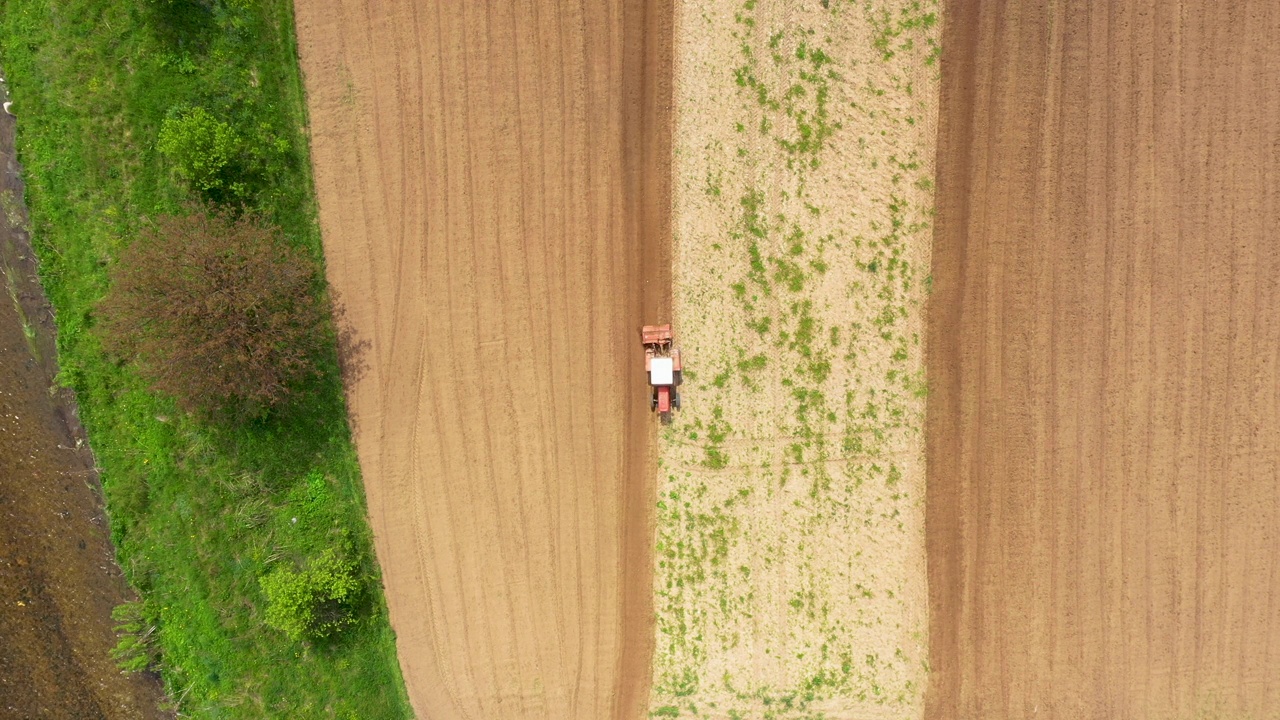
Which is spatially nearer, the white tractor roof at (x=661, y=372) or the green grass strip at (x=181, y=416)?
the white tractor roof at (x=661, y=372)

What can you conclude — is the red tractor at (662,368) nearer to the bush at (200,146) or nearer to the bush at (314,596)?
the bush at (314,596)

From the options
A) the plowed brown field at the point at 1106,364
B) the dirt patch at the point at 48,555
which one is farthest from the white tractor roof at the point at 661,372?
the dirt patch at the point at 48,555

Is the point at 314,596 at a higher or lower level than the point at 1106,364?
lower

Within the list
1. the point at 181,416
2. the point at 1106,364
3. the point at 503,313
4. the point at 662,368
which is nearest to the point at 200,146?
the point at 181,416

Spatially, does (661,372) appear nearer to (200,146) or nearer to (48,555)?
(200,146)

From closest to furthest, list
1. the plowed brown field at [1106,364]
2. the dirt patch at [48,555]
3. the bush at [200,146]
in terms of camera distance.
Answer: the bush at [200,146]
the plowed brown field at [1106,364]
the dirt patch at [48,555]

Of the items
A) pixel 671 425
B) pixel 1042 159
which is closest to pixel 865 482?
pixel 671 425

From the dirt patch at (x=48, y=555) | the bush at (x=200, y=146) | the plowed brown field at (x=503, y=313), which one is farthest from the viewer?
the dirt patch at (x=48, y=555)
